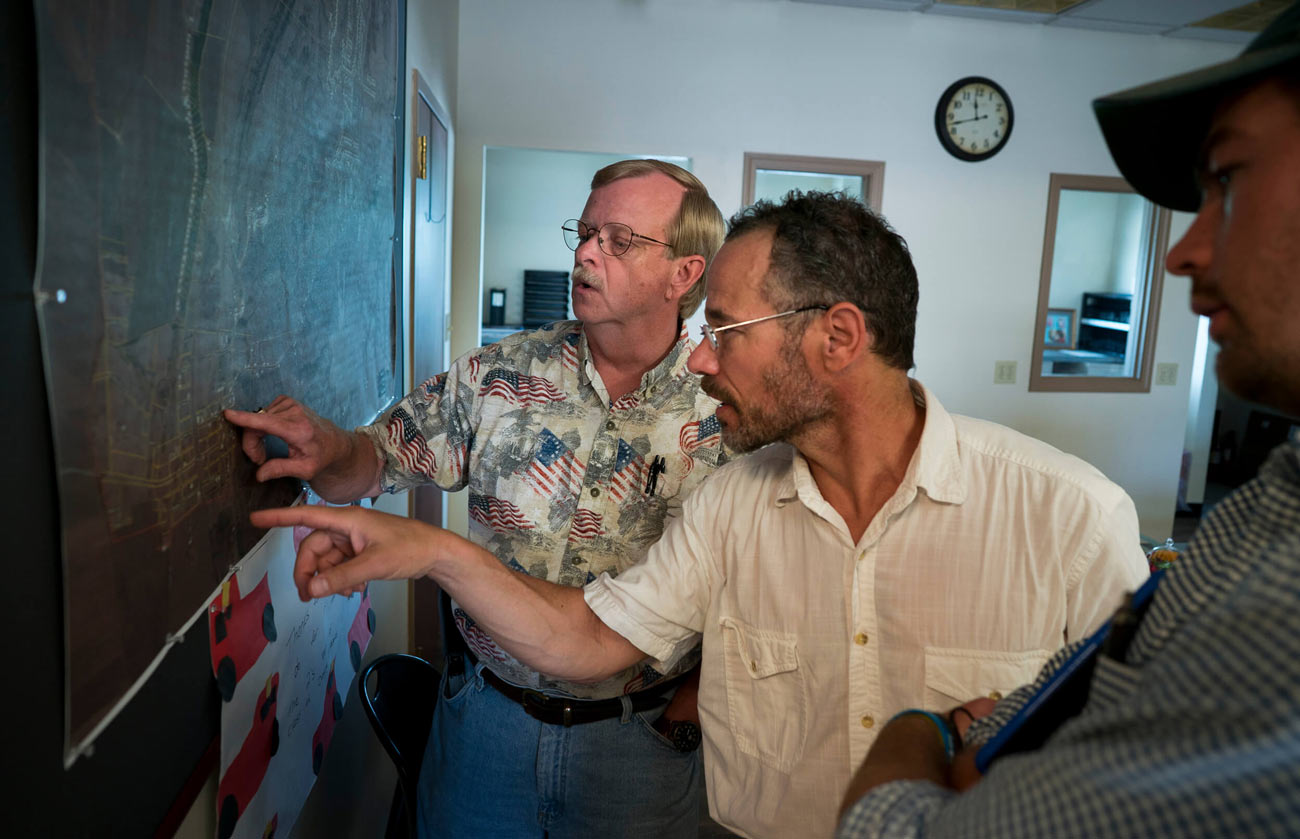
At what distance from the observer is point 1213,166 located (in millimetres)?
563

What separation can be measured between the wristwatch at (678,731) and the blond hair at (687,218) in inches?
28.2

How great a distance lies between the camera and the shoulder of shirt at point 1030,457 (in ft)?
3.40

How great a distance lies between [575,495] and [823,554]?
45 cm

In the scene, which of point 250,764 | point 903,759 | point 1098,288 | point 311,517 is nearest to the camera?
point 903,759

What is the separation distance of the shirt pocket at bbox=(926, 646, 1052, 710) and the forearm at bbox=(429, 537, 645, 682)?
0.41 meters

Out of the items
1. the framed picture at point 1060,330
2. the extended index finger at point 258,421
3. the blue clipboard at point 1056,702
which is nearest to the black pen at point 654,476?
the extended index finger at point 258,421

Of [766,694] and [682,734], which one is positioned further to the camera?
[682,734]

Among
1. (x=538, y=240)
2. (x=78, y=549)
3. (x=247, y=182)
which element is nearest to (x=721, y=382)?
(x=247, y=182)

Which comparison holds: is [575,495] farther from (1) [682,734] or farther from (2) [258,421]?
(2) [258,421]

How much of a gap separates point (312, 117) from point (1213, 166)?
3.46 ft

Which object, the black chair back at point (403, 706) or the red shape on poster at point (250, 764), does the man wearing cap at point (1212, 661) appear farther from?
the black chair back at point (403, 706)

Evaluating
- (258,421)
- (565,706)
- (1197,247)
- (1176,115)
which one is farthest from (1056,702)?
(565,706)

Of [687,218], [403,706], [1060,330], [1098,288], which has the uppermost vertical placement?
[1098,288]

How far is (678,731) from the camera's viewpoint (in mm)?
1423
